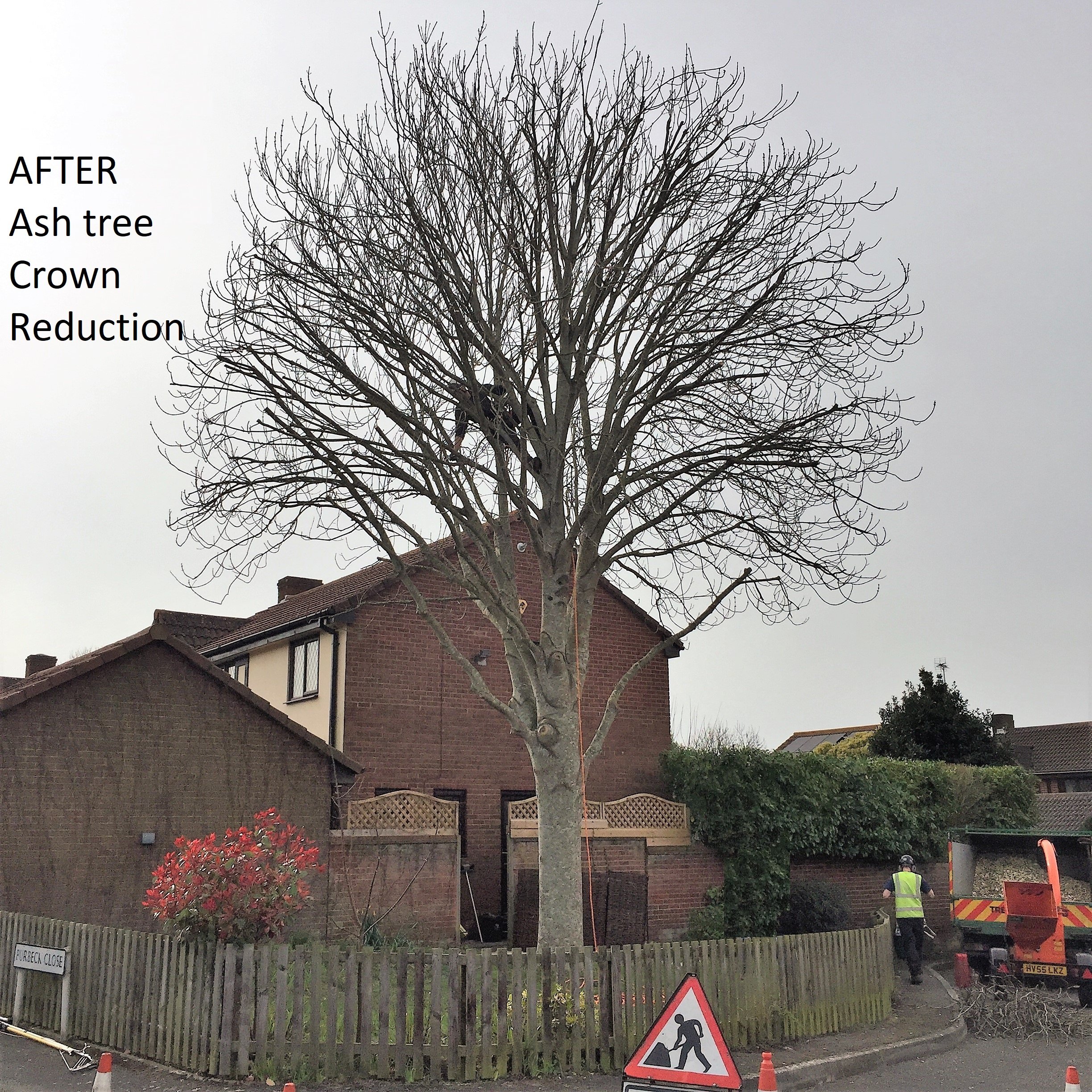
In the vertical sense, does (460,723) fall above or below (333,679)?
below

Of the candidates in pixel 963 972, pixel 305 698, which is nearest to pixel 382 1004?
pixel 963 972

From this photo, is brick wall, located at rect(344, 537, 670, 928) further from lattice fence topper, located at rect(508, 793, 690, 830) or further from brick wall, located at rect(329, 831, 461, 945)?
brick wall, located at rect(329, 831, 461, 945)

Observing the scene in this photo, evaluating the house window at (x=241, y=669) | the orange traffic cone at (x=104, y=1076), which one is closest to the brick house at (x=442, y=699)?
the house window at (x=241, y=669)

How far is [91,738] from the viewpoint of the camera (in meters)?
14.5

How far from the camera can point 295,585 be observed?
29.9 meters

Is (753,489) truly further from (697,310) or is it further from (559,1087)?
(559,1087)

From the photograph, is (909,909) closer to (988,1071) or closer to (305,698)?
(988,1071)

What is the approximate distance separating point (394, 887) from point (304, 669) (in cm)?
658

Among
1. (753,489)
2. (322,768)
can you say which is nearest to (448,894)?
(322,768)

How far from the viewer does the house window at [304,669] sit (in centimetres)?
2116

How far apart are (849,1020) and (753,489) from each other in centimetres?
609

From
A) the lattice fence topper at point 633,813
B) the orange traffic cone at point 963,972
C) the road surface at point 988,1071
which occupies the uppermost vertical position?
the lattice fence topper at point 633,813

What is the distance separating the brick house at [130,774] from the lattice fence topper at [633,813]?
11.5ft

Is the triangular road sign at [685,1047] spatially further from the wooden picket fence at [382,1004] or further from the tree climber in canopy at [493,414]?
the tree climber in canopy at [493,414]
